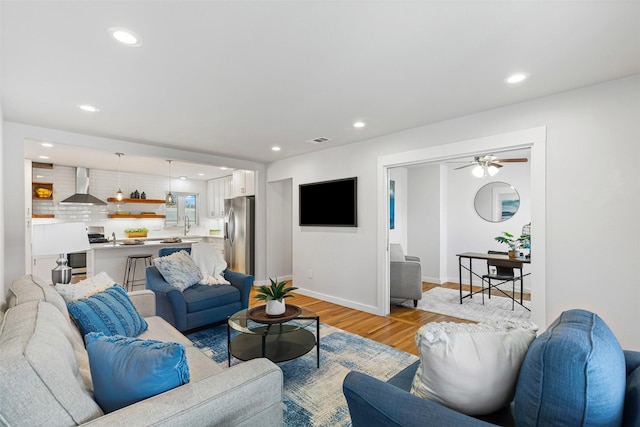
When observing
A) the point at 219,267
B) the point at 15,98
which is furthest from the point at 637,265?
the point at 15,98

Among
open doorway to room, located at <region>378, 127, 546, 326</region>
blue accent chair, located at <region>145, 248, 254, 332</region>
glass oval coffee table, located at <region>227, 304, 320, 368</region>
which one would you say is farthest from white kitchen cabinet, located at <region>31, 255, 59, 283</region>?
open doorway to room, located at <region>378, 127, 546, 326</region>

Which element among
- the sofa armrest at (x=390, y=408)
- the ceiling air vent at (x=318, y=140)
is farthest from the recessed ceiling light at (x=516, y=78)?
the sofa armrest at (x=390, y=408)

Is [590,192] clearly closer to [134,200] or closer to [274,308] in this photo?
[274,308]

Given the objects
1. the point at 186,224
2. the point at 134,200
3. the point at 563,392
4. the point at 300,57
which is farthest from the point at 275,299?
the point at 186,224

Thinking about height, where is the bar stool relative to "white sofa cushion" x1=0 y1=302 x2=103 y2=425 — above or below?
below

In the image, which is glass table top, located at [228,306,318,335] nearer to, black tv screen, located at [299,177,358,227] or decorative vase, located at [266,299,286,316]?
decorative vase, located at [266,299,286,316]

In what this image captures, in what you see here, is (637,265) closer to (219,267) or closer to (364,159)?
(364,159)

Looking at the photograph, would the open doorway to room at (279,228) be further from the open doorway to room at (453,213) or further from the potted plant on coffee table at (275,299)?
the potted plant on coffee table at (275,299)

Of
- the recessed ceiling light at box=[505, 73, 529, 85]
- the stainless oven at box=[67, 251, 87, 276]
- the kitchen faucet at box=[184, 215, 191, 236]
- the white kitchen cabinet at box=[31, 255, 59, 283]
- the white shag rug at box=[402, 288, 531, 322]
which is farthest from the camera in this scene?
the kitchen faucet at box=[184, 215, 191, 236]

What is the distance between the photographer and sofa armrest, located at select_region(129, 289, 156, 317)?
8.50 ft

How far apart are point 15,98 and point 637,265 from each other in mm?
5403

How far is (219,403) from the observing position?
106cm

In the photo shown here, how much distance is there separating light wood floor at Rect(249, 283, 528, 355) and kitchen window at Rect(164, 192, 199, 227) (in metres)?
4.89

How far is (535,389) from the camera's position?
0.93 m
